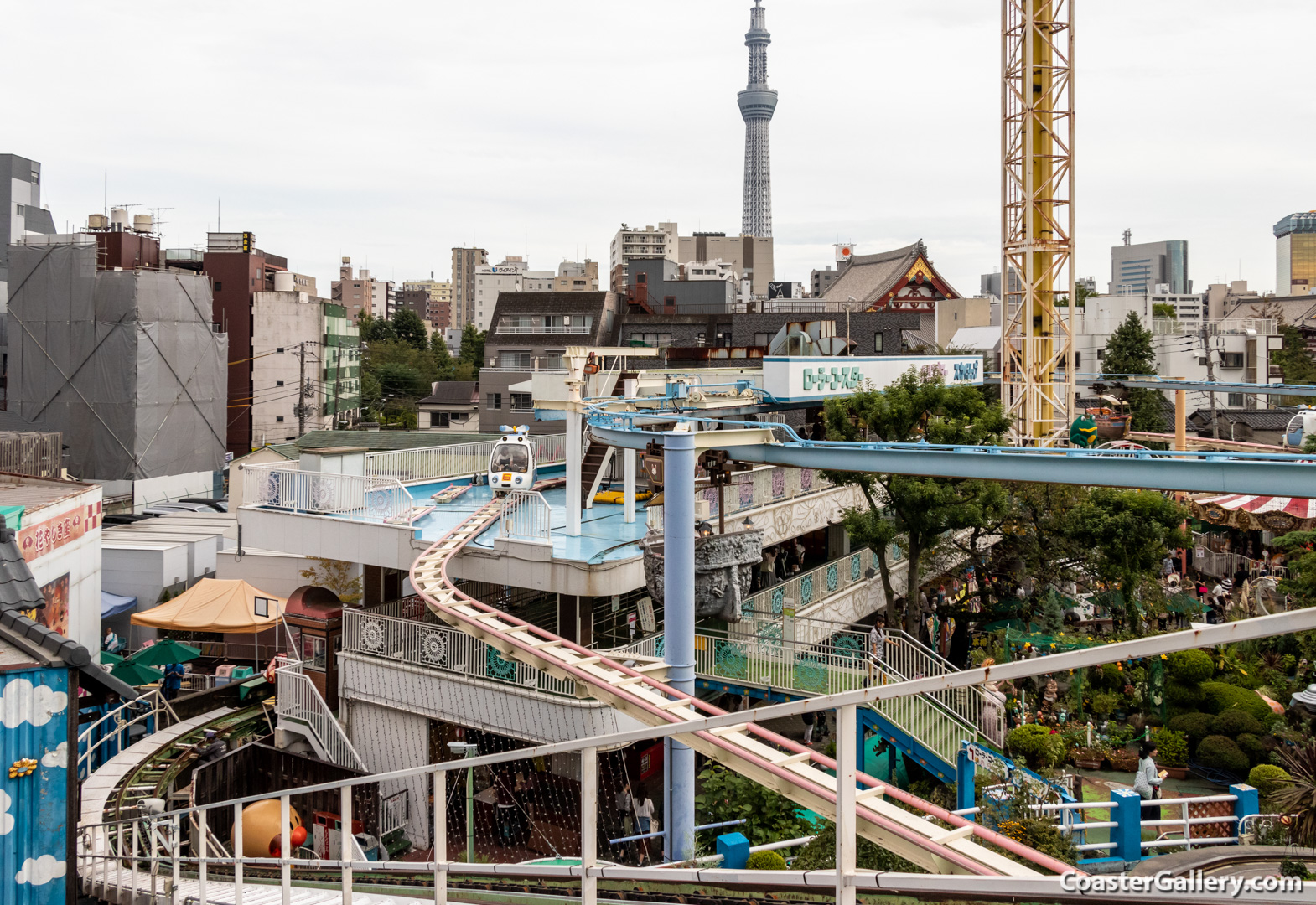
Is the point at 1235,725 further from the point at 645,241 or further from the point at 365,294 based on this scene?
the point at 365,294

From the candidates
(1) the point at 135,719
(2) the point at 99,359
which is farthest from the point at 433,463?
(2) the point at 99,359

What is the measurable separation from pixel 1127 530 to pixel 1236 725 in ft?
14.0

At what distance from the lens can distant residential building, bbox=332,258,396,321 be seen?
140 m

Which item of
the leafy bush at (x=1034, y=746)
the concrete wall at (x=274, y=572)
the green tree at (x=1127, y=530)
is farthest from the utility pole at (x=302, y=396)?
the leafy bush at (x=1034, y=746)

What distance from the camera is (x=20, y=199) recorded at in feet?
235

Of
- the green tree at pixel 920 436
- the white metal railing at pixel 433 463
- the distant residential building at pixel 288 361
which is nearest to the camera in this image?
the green tree at pixel 920 436

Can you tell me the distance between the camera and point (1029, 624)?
21438 mm

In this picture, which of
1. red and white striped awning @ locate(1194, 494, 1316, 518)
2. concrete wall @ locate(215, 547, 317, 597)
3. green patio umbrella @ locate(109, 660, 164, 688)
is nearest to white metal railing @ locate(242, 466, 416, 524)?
green patio umbrella @ locate(109, 660, 164, 688)

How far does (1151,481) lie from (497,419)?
45.3m

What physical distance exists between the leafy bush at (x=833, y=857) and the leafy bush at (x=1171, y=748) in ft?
29.0

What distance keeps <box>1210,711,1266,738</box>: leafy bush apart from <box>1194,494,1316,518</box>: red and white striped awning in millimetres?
9311

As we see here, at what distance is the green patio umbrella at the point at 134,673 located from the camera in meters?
20.0

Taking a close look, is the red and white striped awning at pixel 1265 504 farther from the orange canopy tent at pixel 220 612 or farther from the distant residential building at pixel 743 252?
the distant residential building at pixel 743 252

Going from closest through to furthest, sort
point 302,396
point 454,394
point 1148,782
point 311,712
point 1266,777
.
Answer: point 1148,782 → point 1266,777 → point 311,712 → point 302,396 → point 454,394
